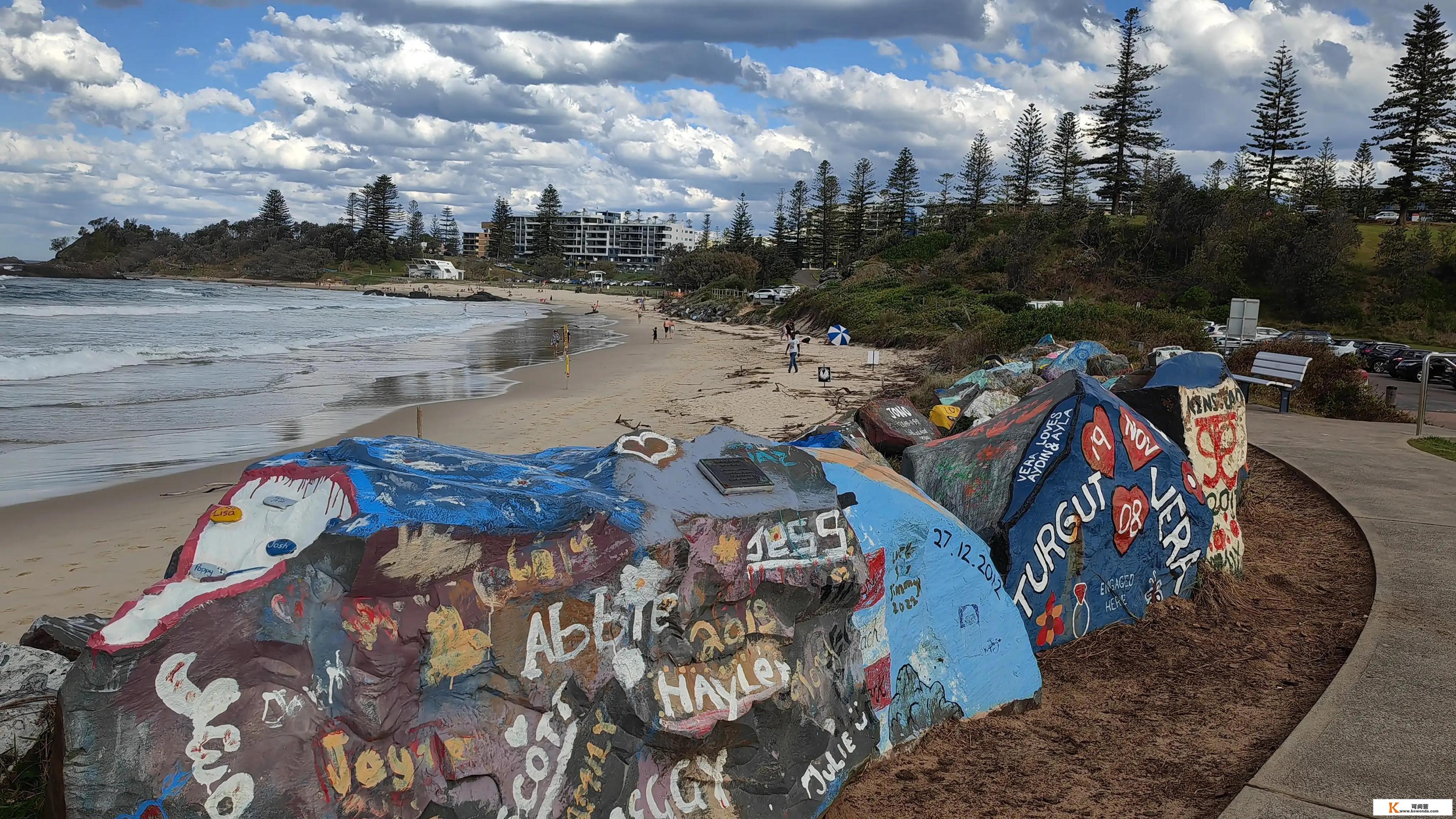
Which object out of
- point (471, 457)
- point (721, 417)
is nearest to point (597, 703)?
point (471, 457)

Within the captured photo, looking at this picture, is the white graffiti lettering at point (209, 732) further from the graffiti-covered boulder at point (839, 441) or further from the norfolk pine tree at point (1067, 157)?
the norfolk pine tree at point (1067, 157)

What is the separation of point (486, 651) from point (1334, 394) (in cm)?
1817

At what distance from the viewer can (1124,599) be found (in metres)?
6.27

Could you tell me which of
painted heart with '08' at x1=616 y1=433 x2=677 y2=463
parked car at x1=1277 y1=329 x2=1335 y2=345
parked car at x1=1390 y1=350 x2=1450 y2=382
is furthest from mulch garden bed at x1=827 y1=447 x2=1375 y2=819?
parked car at x1=1390 y1=350 x2=1450 y2=382

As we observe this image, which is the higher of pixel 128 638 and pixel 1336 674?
pixel 128 638

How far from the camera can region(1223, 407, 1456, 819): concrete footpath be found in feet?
13.5

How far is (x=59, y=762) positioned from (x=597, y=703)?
1.89 meters

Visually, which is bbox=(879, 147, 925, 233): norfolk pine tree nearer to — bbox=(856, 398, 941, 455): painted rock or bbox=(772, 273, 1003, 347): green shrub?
bbox=(772, 273, 1003, 347): green shrub

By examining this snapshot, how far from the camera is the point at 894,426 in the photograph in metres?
A: 10.1

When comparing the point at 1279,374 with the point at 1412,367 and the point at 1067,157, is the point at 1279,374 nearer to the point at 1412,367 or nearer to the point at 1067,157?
the point at 1412,367

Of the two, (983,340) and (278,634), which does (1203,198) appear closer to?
(983,340)

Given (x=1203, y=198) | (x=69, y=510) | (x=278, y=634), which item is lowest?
(x=69, y=510)

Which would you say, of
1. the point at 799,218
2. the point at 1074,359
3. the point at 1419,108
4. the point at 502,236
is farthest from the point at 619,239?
the point at 1074,359

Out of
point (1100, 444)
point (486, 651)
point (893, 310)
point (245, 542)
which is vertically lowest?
point (486, 651)
